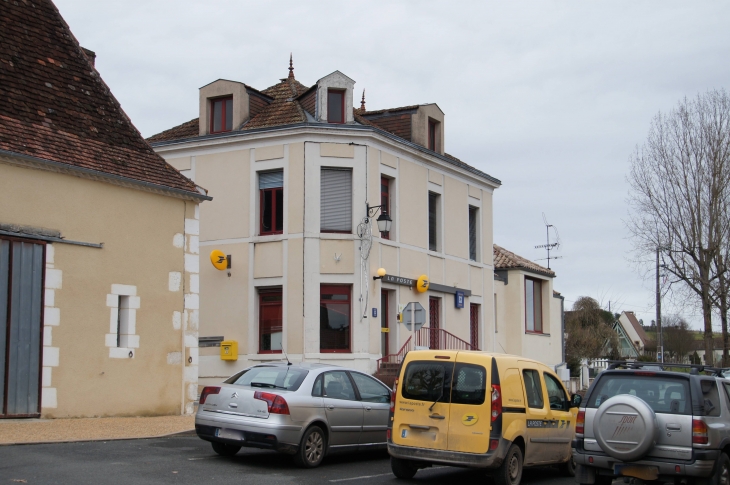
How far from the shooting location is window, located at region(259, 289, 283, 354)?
26016 millimetres

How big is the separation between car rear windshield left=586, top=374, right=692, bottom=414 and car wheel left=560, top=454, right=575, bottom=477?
2.86 m

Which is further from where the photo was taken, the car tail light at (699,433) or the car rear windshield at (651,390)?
the car rear windshield at (651,390)

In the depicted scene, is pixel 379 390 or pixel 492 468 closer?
pixel 492 468

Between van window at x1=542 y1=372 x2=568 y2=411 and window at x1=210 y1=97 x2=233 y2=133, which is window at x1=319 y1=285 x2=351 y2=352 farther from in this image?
van window at x1=542 y1=372 x2=568 y2=411

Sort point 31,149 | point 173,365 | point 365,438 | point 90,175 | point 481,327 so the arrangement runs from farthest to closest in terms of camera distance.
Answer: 1. point 481,327
2. point 173,365
3. point 90,175
4. point 31,149
5. point 365,438

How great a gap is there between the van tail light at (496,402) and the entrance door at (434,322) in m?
17.1

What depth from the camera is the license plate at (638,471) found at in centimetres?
1037

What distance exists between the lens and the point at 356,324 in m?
25.7

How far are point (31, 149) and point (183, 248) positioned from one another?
4.34m

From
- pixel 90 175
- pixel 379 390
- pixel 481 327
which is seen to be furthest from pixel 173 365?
pixel 481 327

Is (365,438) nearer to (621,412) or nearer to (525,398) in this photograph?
(525,398)

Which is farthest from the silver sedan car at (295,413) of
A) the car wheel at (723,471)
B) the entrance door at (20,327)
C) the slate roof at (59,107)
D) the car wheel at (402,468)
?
the slate roof at (59,107)

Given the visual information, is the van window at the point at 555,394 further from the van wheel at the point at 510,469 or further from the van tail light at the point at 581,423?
the van tail light at the point at 581,423

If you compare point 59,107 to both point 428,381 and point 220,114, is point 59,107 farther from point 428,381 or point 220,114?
point 428,381
